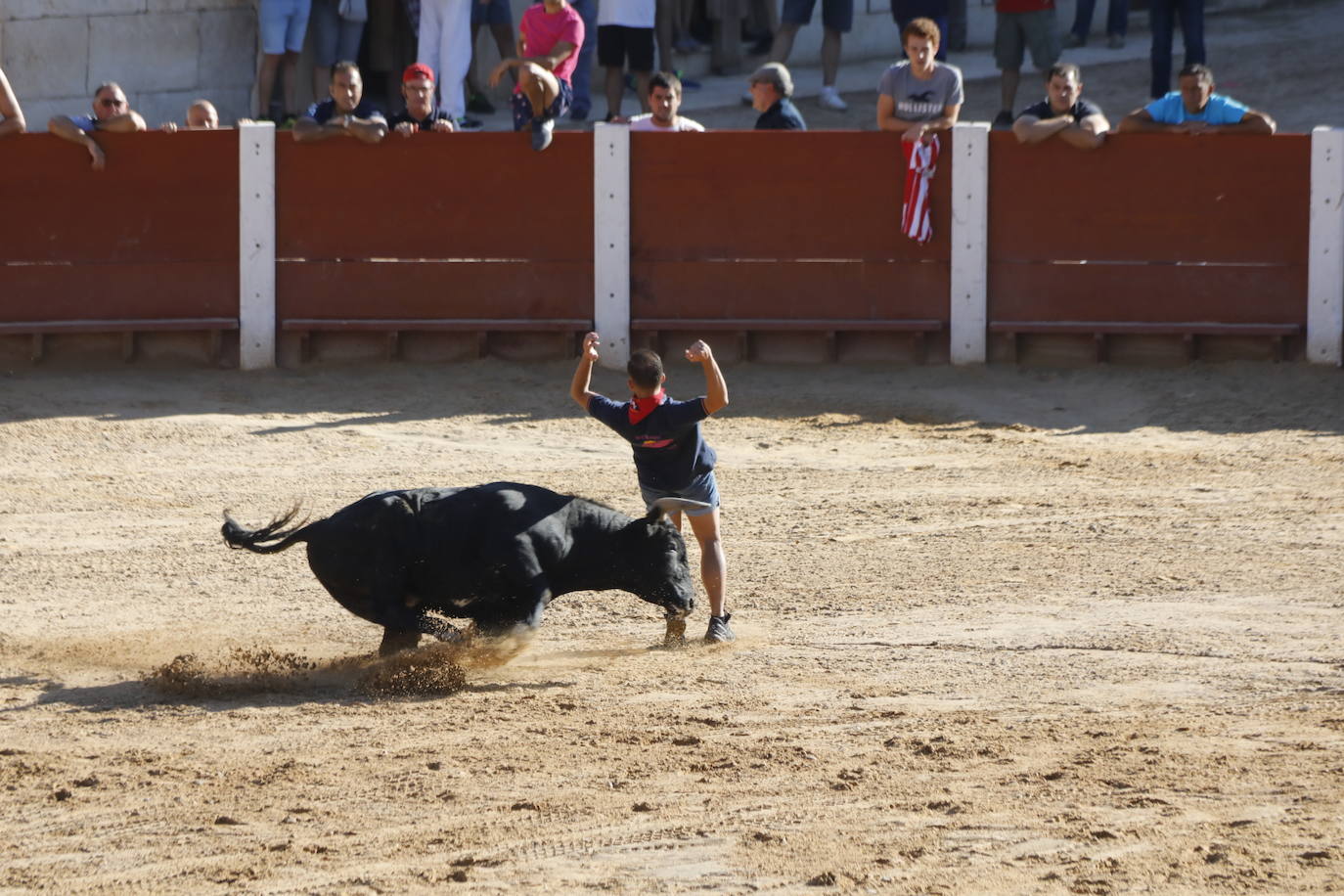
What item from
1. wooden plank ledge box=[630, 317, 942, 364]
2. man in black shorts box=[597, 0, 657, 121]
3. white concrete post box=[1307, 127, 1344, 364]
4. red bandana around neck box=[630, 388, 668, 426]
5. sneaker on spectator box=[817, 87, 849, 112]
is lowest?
red bandana around neck box=[630, 388, 668, 426]

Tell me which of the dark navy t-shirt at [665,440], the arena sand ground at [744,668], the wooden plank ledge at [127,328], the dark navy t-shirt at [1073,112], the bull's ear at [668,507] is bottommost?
the arena sand ground at [744,668]

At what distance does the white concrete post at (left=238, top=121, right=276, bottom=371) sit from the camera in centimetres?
1133

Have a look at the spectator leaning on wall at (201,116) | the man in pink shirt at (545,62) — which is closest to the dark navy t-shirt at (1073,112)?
the man in pink shirt at (545,62)

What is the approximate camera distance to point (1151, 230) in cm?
1142

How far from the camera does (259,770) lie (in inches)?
205

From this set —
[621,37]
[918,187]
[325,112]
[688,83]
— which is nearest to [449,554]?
[325,112]

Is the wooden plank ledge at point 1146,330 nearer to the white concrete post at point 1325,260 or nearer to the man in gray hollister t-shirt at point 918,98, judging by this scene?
Result: the white concrete post at point 1325,260

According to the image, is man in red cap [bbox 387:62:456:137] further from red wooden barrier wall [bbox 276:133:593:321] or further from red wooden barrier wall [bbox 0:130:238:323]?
red wooden barrier wall [bbox 0:130:238:323]

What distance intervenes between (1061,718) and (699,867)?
1.64 m

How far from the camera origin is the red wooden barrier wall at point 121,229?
11.3 metres

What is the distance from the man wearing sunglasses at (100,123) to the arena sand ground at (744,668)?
4.91 feet

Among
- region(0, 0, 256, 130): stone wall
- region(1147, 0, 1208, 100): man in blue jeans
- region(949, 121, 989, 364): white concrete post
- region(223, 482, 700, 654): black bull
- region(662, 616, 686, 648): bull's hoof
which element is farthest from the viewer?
region(1147, 0, 1208, 100): man in blue jeans

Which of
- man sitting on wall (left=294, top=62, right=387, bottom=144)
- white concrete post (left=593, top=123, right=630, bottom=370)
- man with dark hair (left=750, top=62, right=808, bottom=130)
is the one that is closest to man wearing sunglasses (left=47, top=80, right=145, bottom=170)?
man sitting on wall (left=294, top=62, right=387, bottom=144)

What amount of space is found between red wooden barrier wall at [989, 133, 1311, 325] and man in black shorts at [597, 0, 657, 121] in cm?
318
